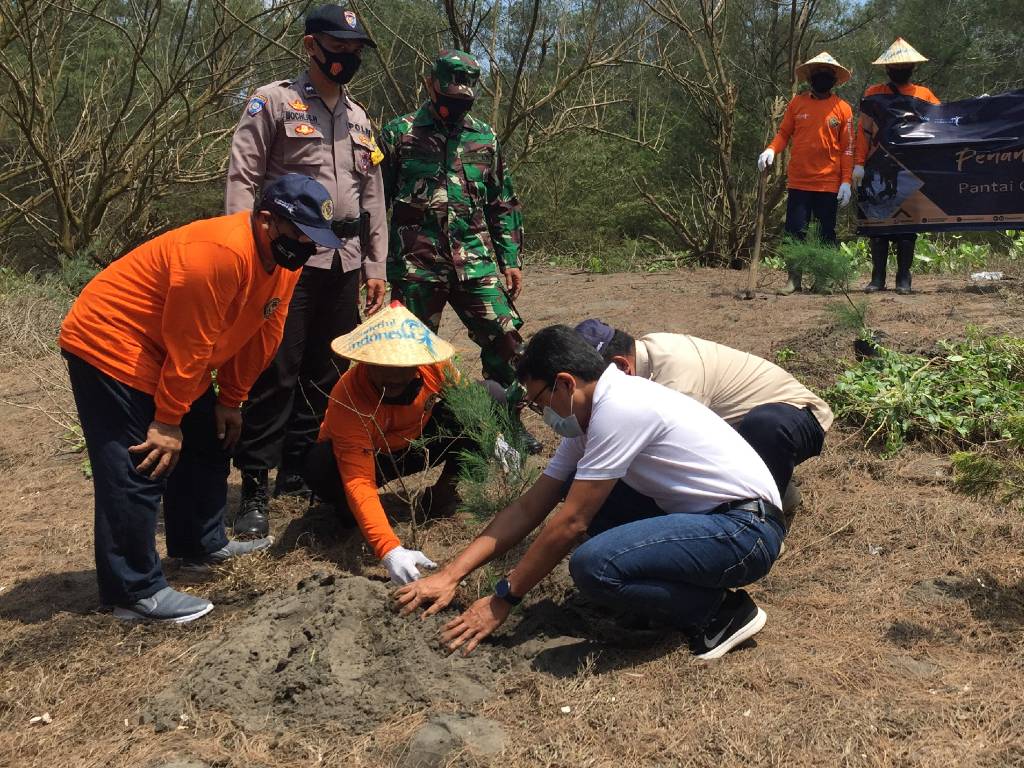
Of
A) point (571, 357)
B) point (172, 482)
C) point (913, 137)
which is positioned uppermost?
point (913, 137)

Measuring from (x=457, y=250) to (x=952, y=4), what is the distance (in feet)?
49.5

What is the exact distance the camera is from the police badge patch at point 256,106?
3828 mm

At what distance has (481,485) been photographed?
3422mm

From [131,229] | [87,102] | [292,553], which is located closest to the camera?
[292,553]

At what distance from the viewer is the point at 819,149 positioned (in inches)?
267

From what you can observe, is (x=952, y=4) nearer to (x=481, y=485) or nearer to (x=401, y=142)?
(x=401, y=142)

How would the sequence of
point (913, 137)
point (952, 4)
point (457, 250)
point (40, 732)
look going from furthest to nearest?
point (952, 4), point (913, 137), point (457, 250), point (40, 732)

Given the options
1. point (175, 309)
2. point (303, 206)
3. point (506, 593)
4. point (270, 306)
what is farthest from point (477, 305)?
point (506, 593)

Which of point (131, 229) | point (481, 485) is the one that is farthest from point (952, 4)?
point (481, 485)

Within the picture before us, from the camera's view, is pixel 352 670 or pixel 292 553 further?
pixel 292 553

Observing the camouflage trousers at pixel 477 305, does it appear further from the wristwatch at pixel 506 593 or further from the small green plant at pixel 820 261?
the small green plant at pixel 820 261

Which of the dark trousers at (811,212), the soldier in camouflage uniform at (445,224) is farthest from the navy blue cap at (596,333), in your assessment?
the dark trousers at (811,212)

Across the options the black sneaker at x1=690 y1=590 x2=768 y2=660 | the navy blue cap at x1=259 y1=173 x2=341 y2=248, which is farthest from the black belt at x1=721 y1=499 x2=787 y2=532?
the navy blue cap at x1=259 y1=173 x2=341 y2=248

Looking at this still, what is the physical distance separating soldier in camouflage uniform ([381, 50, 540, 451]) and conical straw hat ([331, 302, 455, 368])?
906 millimetres
